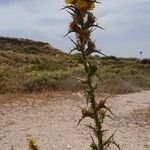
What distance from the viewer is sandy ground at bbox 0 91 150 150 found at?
509 inches

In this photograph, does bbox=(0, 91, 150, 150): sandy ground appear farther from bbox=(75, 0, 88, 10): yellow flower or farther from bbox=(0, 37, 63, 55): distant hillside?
bbox=(0, 37, 63, 55): distant hillside

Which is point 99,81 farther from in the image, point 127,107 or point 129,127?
point 127,107

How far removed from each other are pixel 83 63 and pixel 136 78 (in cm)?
2927

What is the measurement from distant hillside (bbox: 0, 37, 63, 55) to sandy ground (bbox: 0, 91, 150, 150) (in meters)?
39.4

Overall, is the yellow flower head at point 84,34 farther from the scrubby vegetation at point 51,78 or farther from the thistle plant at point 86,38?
the scrubby vegetation at point 51,78

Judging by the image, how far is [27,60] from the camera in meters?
47.0

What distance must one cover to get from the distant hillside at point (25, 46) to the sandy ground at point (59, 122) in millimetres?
39379

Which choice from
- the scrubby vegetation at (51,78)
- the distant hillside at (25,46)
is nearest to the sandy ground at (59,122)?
the scrubby vegetation at (51,78)

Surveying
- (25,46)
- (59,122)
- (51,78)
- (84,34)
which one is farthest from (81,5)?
(25,46)

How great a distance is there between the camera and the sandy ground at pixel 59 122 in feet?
42.4

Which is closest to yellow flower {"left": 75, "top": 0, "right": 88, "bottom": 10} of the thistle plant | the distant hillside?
the thistle plant

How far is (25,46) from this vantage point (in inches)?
2576

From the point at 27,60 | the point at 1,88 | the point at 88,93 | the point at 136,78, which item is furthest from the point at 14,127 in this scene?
the point at 27,60

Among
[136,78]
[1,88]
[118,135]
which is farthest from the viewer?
[136,78]
